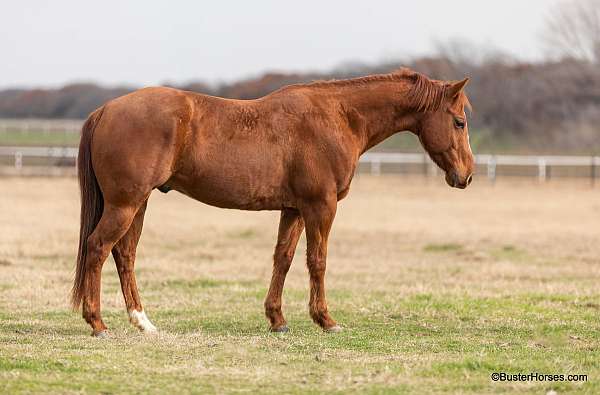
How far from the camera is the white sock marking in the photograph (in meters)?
8.84

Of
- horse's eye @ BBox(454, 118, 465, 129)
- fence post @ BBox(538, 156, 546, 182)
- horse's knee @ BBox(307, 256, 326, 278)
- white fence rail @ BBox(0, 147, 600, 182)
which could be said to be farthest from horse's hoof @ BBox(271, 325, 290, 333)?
fence post @ BBox(538, 156, 546, 182)

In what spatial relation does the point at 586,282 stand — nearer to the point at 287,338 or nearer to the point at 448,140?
the point at 448,140

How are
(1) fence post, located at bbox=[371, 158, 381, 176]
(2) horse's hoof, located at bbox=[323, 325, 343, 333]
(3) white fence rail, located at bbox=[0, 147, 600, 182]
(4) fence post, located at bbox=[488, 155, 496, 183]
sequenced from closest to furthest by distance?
(2) horse's hoof, located at bbox=[323, 325, 343, 333] < (4) fence post, located at bbox=[488, 155, 496, 183] < (3) white fence rail, located at bbox=[0, 147, 600, 182] < (1) fence post, located at bbox=[371, 158, 381, 176]

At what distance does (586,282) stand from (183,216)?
1355 centimetres

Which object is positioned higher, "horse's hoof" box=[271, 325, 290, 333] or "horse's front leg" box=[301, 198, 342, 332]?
"horse's front leg" box=[301, 198, 342, 332]

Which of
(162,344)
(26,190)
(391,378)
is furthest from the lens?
(26,190)

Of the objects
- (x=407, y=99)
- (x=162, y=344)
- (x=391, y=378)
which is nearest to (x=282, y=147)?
(x=407, y=99)

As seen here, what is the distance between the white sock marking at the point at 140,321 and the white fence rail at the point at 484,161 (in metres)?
27.7

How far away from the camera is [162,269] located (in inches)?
574

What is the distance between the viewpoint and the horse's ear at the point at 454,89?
367 inches

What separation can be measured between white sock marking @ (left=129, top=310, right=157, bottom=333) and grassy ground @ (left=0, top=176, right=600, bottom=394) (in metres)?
0.22

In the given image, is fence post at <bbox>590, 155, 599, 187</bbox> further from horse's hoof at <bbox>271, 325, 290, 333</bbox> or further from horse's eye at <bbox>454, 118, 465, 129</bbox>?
horse's hoof at <bbox>271, 325, 290, 333</bbox>

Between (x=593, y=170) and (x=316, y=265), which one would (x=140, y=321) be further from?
(x=593, y=170)

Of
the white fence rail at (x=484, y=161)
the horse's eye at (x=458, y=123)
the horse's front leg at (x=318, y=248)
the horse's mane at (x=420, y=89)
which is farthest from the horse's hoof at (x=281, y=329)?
the white fence rail at (x=484, y=161)
